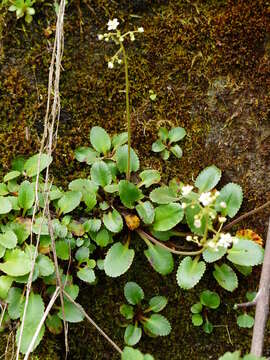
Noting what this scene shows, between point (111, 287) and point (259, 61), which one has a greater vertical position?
point (259, 61)

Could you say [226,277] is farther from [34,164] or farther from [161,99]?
[34,164]

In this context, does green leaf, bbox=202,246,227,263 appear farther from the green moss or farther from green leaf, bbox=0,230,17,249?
green leaf, bbox=0,230,17,249

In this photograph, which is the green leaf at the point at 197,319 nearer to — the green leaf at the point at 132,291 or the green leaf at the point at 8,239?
the green leaf at the point at 132,291

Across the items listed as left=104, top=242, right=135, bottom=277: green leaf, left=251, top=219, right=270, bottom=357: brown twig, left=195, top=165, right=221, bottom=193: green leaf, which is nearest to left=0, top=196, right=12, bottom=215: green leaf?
left=104, top=242, right=135, bottom=277: green leaf

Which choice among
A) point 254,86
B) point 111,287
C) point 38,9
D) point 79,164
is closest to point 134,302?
point 111,287

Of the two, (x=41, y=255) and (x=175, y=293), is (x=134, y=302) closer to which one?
(x=175, y=293)

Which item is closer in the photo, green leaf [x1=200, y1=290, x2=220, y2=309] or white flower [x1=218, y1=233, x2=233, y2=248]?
white flower [x1=218, y1=233, x2=233, y2=248]

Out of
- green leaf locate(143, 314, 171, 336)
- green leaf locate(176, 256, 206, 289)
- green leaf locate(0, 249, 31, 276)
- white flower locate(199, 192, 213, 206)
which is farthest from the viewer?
green leaf locate(143, 314, 171, 336)
